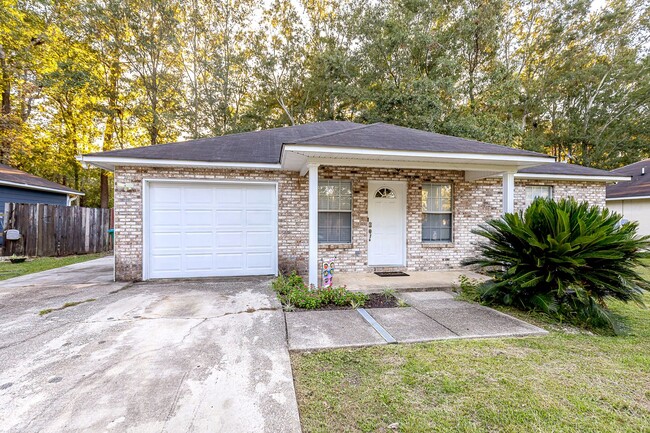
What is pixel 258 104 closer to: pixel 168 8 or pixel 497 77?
pixel 168 8

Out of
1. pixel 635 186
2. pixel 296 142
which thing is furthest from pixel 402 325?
pixel 635 186

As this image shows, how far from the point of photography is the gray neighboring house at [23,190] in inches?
390

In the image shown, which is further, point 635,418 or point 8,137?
point 8,137

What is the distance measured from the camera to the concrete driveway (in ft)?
6.45

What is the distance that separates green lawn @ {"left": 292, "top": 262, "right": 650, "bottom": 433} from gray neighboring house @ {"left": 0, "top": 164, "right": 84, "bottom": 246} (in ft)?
40.2

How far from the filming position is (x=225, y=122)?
1534 cm

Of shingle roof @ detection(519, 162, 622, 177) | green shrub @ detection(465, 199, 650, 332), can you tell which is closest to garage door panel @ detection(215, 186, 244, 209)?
green shrub @ detection(465, 199, 650, 332)

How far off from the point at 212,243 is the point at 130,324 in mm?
2735

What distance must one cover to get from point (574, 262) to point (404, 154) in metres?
2.79

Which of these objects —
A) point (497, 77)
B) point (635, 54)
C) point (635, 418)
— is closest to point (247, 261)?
point (635, 418)

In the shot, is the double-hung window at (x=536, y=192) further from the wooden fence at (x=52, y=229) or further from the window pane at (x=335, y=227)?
the wooden fence at (x=52, y=229)

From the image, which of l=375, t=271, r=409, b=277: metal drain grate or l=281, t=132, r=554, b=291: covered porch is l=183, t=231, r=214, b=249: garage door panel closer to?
l=281, t=132, r=554, b=291: covered porch

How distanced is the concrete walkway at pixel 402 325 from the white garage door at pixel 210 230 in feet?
8.85

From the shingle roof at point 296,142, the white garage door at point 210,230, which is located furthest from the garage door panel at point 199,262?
the shingle roof at point 296,142
